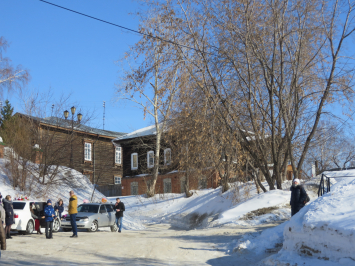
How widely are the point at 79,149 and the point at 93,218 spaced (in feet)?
102

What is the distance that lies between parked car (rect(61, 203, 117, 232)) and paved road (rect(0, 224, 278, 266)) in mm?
4870

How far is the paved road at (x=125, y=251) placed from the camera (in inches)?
413

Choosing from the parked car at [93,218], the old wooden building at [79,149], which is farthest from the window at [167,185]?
the parked car at [93,218]

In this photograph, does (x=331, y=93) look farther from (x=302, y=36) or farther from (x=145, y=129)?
(x=145, y=129)

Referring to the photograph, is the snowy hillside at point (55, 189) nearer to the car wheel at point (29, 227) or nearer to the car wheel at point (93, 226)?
the car wheel at point (93, 226)

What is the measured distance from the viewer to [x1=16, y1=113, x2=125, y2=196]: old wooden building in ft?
104

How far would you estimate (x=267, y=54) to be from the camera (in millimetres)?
A: 23734

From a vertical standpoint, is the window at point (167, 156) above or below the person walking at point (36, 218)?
above

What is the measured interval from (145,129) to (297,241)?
1695 inches

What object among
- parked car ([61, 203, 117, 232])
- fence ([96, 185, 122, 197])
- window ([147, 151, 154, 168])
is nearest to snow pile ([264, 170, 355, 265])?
parked car ([61, 203, 117, 232])

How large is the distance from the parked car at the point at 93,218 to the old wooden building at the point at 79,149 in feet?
38.5

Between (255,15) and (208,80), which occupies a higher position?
(255,15)

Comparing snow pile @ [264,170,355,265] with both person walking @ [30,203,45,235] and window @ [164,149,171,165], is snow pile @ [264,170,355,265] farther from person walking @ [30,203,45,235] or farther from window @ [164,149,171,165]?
window @ [164,149,171,165]

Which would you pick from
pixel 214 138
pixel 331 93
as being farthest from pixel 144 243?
pixel 331 93
